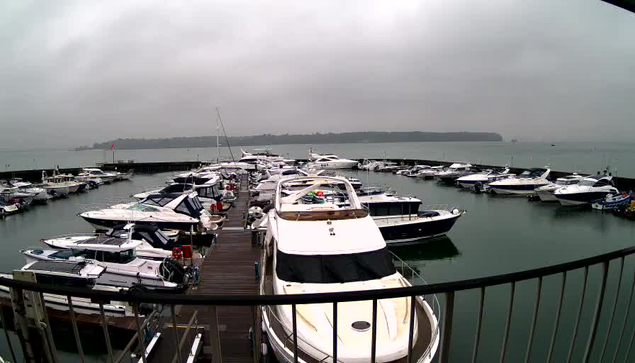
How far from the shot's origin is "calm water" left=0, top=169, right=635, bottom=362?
10141mm

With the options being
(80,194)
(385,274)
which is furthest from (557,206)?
(80,194)

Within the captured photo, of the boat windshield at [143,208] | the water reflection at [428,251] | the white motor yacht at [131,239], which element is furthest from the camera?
the boat windshield at [143,208]

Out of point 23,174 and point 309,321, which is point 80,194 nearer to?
point 23,174

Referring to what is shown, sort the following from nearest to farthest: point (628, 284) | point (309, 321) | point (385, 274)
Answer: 1. point (309, 321)
2. point (385, 274)
3. point (628, 284)

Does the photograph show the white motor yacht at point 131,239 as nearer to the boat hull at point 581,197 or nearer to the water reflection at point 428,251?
the water reflection at point 428,251

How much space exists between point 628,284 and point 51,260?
70.9ft

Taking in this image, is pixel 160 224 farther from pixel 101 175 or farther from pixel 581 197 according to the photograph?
pixel 101 175

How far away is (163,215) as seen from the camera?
58.5 ft

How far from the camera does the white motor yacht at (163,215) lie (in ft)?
57.8

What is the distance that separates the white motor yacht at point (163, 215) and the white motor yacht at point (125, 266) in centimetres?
575

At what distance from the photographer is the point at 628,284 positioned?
12969 mm

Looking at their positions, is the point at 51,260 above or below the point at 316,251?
below

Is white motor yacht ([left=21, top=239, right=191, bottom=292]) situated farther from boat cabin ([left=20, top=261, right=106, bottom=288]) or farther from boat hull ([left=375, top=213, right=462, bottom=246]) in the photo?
boat hull ([left=375, top=213, right=462, bottom=246])

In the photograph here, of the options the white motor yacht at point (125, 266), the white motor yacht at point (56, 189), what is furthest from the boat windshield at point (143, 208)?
the white motor yacht at point (56, 189)
